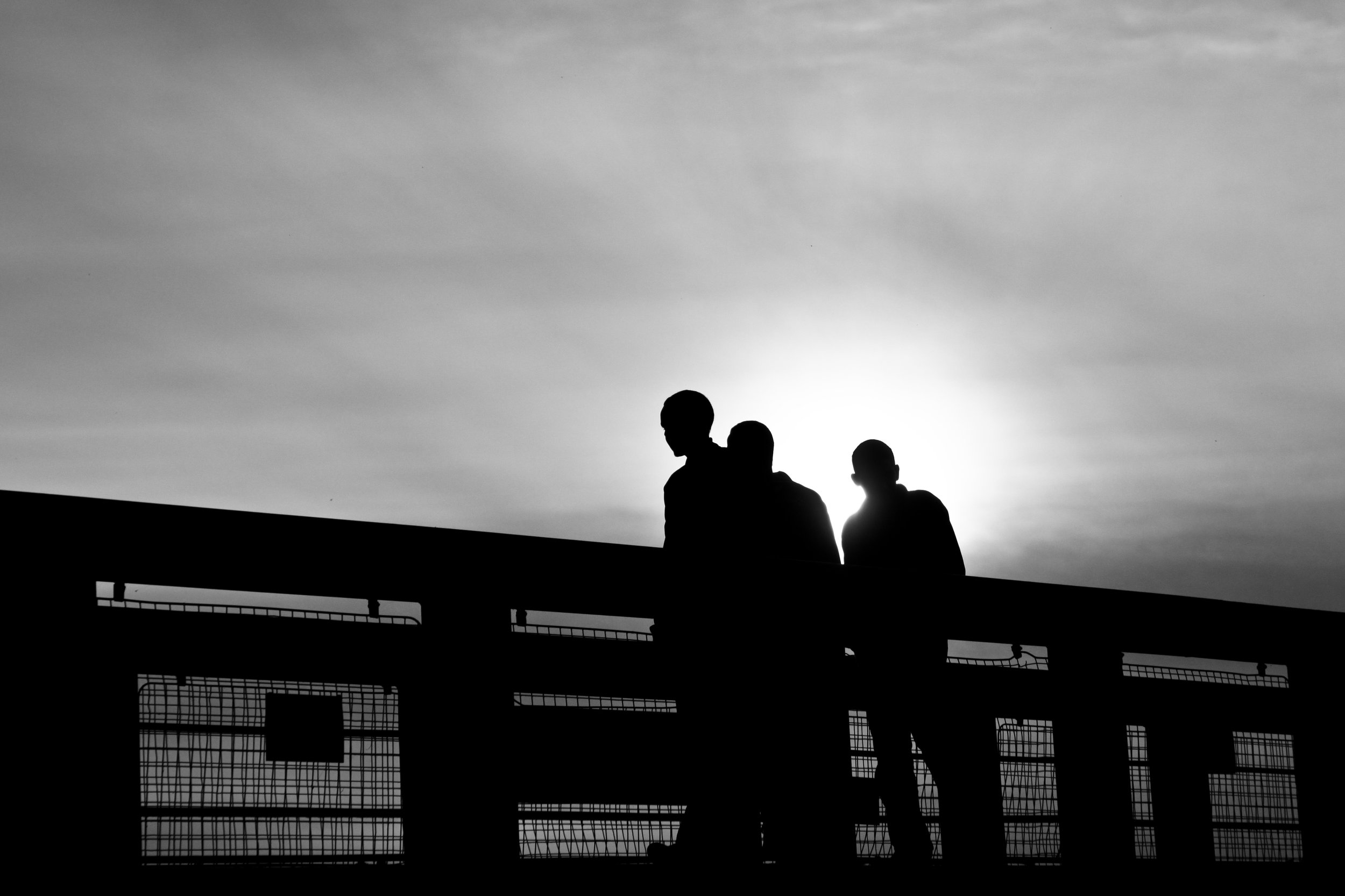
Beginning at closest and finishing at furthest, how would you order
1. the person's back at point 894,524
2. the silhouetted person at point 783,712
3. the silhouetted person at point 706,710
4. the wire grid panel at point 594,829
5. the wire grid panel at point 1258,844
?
the wire grid panel at point 594,829
the silhouetted person at point 706,710
the silhouetted person at point 783,712
the wire grid panel at point 1258,844
the person's back at point 894,524

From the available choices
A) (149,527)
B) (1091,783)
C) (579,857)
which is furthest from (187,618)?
(1091,783)

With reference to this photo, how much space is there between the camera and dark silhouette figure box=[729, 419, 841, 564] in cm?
555

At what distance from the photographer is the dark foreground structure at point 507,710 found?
12.4 feet

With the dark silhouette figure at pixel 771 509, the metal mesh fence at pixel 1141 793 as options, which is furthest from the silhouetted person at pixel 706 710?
the metal mesh fence at pixel 1141 793

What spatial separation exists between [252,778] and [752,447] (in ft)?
7.86

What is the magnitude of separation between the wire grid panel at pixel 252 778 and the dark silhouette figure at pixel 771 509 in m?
1.74

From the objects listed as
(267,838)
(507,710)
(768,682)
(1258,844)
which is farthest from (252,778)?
(1258,844)

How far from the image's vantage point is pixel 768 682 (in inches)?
203

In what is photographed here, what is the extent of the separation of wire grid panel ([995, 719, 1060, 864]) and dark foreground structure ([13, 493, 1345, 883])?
0.03 feet

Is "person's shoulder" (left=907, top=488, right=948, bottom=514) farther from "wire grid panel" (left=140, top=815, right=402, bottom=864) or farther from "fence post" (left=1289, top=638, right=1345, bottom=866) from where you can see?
"wire grid panel" (left=140, top=815, right=402, bottom=864)

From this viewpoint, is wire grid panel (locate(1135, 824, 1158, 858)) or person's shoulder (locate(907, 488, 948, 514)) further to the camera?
person's shoulder (locate(907, 488, 948, 514))

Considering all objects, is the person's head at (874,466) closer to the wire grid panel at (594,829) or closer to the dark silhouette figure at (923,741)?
the dark silhouette figure at (923,741)

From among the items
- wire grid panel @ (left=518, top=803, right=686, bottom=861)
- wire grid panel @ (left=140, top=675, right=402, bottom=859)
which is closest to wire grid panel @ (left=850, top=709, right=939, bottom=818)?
wire grid panel @ (left=518, top=803, right=686, bottom=861)

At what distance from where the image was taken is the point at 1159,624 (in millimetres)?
6238
